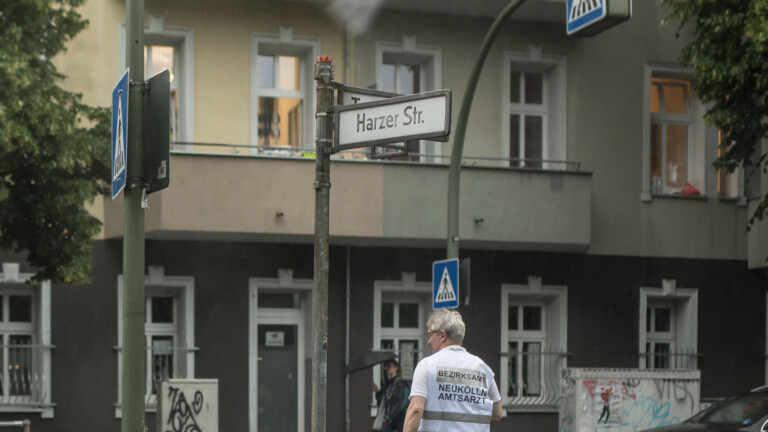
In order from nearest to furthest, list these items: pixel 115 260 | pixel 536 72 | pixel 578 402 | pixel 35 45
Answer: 1. pixel 35 45
2. pixel 578 402
3. pixel 115 260
4. pixel 536 72

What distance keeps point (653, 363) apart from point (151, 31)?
10.6m

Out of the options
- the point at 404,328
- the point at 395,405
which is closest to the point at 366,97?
the point at 395,405

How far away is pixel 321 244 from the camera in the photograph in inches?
308

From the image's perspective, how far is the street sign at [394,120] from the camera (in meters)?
7.66

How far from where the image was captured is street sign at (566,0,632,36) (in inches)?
413

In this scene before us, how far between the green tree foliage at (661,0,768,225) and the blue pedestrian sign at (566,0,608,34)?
4900 mm

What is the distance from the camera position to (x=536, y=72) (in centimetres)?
2075

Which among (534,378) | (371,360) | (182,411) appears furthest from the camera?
(534,378)

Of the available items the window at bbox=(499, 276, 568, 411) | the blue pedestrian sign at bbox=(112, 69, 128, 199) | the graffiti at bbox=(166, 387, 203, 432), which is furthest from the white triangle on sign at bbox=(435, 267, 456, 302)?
the blue pedestrian sign at bbox=(112, 69, 128, 199)

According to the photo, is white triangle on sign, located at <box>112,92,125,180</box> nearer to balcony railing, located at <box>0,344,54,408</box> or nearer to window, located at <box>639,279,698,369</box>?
balcony railing, located at <box>0,344,54,408</box>

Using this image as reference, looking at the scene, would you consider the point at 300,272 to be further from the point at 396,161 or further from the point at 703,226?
the point at 703,226

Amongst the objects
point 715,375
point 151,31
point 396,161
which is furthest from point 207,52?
point 715,375

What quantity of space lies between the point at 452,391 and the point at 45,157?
8.85m

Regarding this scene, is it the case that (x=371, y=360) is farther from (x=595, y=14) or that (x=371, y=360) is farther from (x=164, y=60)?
(x=595, y=14)
